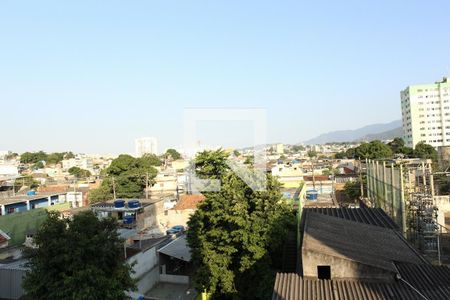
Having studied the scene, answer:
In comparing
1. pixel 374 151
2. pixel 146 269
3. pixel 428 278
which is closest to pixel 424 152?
pixel 374 151

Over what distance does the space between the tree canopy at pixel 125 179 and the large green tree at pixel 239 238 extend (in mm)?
22195

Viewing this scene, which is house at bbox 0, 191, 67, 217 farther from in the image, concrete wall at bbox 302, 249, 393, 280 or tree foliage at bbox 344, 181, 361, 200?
tree foliage at bbox 344, 181, 361, 200

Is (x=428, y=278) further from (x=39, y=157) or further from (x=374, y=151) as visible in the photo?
(x=39, y=157)

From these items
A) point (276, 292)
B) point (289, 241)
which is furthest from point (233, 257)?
point (276, 292)

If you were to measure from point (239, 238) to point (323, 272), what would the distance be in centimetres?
302

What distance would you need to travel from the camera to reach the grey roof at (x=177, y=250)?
1366 cm

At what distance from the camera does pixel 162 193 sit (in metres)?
38.3

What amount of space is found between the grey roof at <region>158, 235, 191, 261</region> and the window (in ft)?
23.4

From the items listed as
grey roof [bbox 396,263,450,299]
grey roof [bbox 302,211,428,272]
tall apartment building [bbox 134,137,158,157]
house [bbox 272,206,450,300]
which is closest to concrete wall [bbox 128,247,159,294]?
grey roof [bbox 302,211,428,272]

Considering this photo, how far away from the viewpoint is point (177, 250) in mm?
14312

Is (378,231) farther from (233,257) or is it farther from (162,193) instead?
(162,193)

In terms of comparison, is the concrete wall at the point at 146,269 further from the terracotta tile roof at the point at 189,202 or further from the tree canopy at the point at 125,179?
the tree canopy at the point at 125,179

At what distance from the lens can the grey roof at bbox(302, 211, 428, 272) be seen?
22.8 feet

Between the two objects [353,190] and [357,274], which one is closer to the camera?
[357,274]
